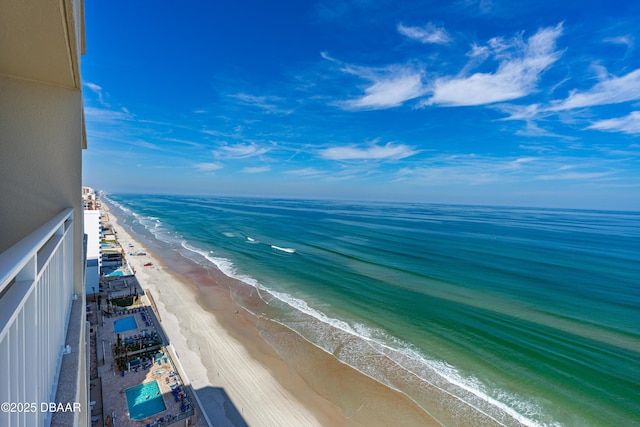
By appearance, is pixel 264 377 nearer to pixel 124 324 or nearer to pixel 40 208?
pixel 124 324

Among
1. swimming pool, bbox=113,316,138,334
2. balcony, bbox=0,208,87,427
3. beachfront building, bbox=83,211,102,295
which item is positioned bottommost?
swimming pool, bbox=113,316,138,334

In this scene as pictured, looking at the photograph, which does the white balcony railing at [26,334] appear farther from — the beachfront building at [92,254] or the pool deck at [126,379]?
the beachfront building at [92,254]

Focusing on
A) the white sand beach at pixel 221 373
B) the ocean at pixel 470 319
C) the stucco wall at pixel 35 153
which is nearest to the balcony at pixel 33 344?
the stucco wall at pixel 35 153

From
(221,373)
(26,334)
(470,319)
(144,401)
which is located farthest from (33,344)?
(470,319)

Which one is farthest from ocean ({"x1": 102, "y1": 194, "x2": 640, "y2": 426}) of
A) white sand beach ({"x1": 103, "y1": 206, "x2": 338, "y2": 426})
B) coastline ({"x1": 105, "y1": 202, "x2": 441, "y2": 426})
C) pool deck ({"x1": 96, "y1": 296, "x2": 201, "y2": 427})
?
pool deck ({"x1": 96, "y1": 296, "x2": 201, "y2": 427})

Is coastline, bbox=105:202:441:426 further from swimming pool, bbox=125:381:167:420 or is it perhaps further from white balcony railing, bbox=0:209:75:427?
white balcony railing, bbox=0:209:75:427

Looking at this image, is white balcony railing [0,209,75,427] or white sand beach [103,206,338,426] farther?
white sand beach [103,206,338,426]
